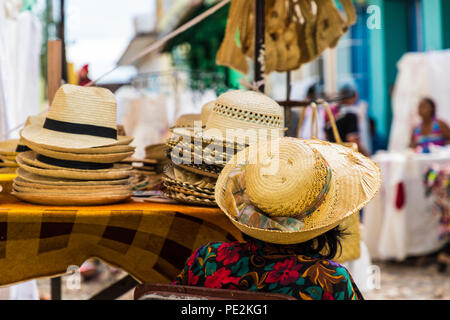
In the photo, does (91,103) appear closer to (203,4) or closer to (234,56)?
(234,56)

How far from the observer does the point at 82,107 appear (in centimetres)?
214

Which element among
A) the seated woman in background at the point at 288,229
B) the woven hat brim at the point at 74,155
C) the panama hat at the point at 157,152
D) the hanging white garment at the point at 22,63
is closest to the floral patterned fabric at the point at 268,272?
the seated woman in background at the point at 288,229

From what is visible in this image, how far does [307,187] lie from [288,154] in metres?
0.10

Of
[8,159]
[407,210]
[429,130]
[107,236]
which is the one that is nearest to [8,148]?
[8,159]

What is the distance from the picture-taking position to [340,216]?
148cm

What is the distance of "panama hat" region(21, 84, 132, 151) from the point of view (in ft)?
6.92

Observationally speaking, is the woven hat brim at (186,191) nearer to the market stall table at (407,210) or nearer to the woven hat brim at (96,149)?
the woven hat brim at (96,149)

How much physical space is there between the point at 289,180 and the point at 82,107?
1.04 meters

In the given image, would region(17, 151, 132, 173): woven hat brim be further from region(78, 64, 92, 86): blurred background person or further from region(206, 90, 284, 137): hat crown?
region(78, 64, 92, 86): blurred background person

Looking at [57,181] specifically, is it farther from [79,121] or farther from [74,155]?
[79,121]

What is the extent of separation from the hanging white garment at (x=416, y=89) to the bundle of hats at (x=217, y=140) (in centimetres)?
575

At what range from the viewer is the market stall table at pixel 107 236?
75.5 inches
